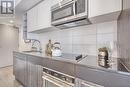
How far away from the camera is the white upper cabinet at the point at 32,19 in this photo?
3.75 m

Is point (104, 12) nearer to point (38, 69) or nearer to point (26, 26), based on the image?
point (38, 69)

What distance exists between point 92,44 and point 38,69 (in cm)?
104

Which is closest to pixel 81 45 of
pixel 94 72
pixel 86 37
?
pixel 86 37

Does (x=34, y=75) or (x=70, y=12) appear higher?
(x=70, y=12)

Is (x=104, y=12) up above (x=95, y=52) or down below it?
above

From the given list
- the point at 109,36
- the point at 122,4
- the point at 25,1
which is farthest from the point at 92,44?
the point at 25,1

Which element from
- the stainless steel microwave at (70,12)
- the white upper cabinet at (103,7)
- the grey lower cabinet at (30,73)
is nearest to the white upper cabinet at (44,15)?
the stainless steel microwave at (70,12)

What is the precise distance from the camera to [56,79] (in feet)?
6.89

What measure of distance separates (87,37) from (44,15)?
112 cm

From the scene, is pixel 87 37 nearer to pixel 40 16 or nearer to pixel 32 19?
pixel 40 16

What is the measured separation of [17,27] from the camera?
822 cm

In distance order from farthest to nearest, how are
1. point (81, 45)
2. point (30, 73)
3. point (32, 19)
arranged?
point (32, 19) → point (30, 73) → point (81, 45)

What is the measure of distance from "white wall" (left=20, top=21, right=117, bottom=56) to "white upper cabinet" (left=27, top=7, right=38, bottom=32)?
64 cm

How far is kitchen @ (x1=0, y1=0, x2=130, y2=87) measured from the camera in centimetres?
138
